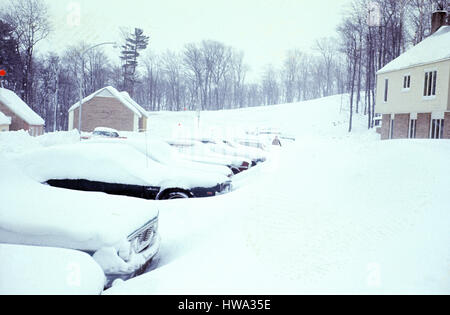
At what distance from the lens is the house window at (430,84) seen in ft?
60.8

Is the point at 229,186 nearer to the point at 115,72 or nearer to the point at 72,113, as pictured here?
the point at 72,113

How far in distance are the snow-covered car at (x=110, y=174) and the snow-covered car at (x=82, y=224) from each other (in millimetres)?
1745

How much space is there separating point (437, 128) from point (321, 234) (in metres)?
18.0

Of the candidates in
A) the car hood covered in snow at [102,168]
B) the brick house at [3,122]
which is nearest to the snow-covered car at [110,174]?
the car hood covered in snow at [102,168]

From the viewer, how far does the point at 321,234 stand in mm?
3611

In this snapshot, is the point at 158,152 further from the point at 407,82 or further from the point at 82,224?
the point at 407,82

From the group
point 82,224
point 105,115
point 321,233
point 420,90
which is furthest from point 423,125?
point 105,115

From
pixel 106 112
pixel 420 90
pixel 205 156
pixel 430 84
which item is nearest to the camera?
pixel 205 156

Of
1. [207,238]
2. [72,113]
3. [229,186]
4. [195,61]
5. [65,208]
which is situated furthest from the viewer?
[72,113]

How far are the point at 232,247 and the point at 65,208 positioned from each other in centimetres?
180

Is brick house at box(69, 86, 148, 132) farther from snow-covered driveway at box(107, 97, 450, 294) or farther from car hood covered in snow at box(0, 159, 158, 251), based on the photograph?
car hood covered in snow at box(0, 159, 158, 251)

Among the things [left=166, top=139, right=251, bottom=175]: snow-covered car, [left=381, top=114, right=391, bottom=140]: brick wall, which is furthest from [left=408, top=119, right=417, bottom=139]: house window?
[left=166, top=139, right=251, bottom=175]: snow-covered car
